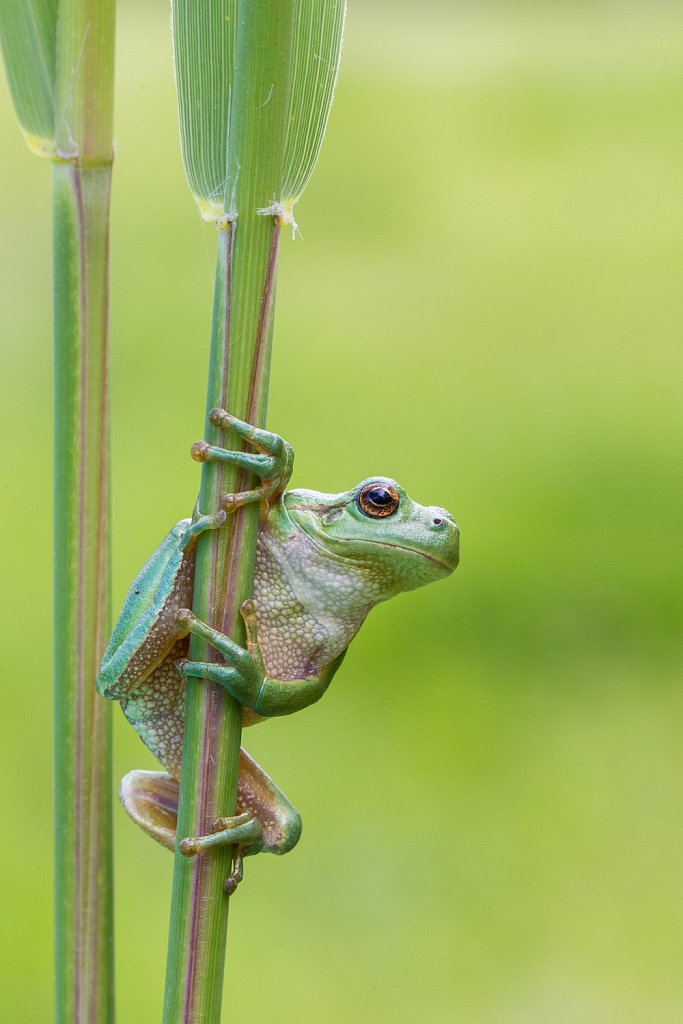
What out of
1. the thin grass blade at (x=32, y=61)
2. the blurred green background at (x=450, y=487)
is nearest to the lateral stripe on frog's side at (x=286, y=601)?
the thin grass blade at (x=32, y=61)

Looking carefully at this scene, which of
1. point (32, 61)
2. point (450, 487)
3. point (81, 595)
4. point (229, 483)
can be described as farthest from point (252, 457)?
point (450, 487)

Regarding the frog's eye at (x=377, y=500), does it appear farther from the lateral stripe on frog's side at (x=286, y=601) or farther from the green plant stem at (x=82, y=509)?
the green plant stem at (x=82, y=509)

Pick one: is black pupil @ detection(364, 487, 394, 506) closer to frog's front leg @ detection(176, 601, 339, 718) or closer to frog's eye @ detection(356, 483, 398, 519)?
frog's eye @ detection(356, 483, 398, 519)

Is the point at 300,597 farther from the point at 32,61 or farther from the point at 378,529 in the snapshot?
the point at 32,61

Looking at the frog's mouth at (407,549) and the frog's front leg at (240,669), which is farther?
the frog's mouth at (407,549)

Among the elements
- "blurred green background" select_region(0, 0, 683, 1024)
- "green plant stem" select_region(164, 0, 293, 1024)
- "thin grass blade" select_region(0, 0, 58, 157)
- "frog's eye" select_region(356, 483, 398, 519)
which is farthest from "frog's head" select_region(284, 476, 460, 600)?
"blurred green background" select_region(0, 0, 683, 1024)

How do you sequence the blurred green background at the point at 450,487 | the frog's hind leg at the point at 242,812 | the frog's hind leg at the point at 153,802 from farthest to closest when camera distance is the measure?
the blurred green background at the point at 450,487 < the frog's hind leg at the point at 153,802 < the frog's hind leg at the point at 242,812

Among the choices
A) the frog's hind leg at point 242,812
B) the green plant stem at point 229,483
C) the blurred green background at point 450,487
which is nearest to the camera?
the green plant stem at point 229,483
